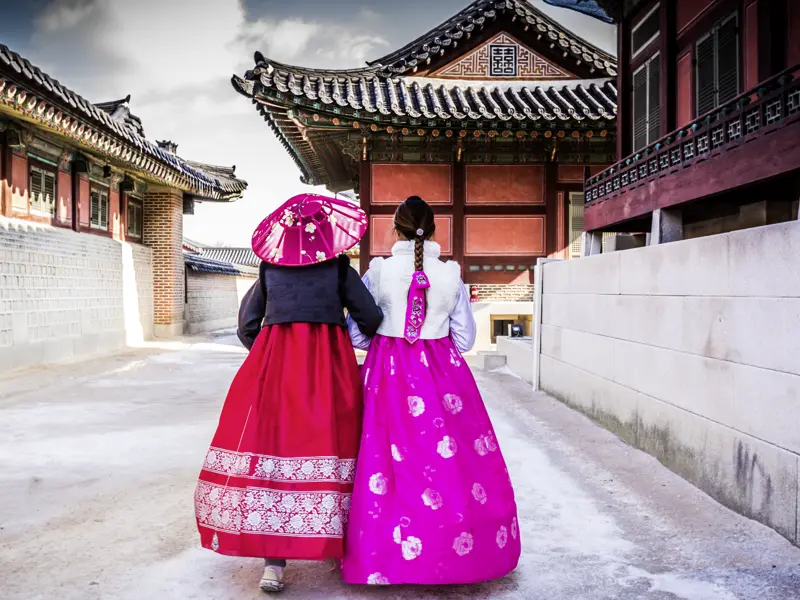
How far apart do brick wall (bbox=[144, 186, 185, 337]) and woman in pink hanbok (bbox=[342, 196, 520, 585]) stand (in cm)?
1371

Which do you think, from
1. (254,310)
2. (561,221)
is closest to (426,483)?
(254,310)

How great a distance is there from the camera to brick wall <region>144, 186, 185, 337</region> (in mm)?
15477

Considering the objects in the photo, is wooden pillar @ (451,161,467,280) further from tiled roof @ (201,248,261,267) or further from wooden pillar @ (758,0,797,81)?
tiled roof @ (201,248,261,267)

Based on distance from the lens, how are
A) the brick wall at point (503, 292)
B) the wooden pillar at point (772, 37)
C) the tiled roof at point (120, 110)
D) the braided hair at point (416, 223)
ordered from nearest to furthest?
the braided hair at point (416, 223) < the wooden pillar at point (772, 37) < the brick wall at point (503, 292) < the tiled roof at point (120, 110)

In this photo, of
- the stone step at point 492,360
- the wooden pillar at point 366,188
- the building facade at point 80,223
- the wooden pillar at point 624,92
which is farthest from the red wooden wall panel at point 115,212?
the wooden pillar at point 624,92

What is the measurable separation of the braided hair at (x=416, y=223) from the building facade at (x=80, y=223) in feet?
20.9

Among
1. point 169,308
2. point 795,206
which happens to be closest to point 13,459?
point 795,206

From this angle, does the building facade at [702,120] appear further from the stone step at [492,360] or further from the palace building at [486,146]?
the palace building at [486,146]

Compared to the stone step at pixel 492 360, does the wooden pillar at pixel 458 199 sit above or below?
above

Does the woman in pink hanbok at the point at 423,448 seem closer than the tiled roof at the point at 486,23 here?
Yes

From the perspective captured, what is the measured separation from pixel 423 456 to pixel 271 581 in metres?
0.75

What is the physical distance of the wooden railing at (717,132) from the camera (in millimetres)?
4363

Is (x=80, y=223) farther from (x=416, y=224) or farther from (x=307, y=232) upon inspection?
(x=416, y=224)

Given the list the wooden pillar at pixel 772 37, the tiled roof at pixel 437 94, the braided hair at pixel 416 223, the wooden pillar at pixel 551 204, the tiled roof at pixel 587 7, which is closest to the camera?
the braided hair at pixel 416 223
